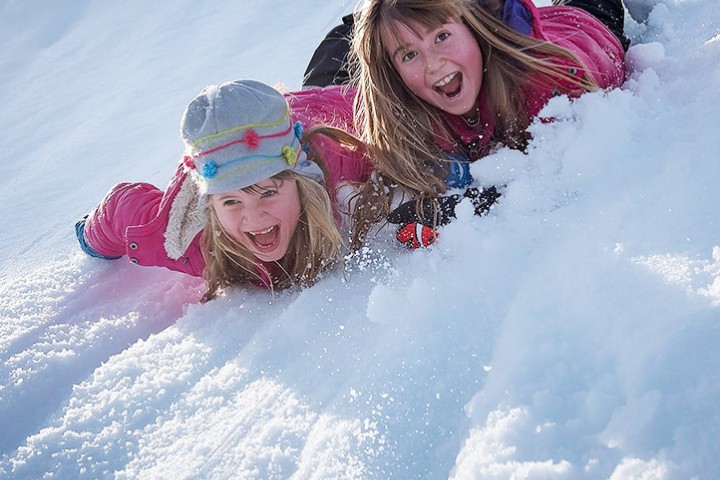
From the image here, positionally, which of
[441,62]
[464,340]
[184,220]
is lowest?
[464,340]

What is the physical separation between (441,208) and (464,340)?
627mm

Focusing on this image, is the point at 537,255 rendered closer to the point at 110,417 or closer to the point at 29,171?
the point at 110,417

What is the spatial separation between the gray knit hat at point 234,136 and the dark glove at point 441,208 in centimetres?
40

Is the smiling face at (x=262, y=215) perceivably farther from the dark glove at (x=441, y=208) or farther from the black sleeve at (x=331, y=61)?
the black sleeve at (x=331, y=61)

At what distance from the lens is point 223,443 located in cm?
146

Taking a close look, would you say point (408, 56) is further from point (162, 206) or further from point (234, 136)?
point (162, 206)

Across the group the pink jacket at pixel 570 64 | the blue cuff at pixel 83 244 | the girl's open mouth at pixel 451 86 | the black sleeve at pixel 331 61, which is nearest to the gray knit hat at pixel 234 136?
the girl's open mouth at pixel 451 86

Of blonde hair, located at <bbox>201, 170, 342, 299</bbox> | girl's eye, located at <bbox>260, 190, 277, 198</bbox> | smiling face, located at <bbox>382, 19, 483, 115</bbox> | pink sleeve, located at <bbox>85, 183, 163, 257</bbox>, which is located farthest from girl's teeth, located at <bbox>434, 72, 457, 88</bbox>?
pink sleeve, located at <bbox>85, 183, 163, 257</bbox>

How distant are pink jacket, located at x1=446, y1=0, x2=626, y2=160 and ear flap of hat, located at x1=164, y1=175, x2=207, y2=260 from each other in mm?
958

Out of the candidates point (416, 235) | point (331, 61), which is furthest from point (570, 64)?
point (331, 61)

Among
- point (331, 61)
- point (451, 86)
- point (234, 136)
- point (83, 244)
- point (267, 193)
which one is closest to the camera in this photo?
point (234, 136)

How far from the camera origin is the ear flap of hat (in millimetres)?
2125

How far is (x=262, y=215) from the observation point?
6.43ft

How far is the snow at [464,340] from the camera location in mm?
1134
